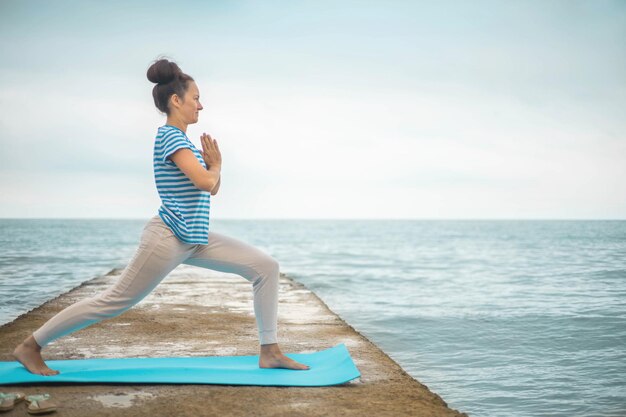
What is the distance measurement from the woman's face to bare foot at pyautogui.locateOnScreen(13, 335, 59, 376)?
1.62 metres

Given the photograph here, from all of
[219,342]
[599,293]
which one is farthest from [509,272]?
[219,342]

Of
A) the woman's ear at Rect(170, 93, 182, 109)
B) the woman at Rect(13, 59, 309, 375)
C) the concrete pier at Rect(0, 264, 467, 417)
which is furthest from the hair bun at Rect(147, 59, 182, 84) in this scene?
the concrete pier at Rect(0, 264, 467, 417)

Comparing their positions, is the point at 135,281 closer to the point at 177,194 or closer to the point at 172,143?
the point at 177,194

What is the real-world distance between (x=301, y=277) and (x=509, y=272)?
6820mm

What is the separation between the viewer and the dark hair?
3590mm

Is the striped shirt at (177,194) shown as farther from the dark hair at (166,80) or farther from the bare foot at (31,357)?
the bare foot at (31,357)

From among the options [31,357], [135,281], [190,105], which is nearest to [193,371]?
[135,281]

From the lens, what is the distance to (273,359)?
3867 mm

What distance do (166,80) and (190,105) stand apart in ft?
0.68

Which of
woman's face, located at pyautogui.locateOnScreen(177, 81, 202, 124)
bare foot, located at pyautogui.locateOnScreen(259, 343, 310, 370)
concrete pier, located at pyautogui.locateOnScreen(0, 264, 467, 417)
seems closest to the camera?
concrete pier, located at pyautogui.locateOnScreen(0, 264, 467, 417)

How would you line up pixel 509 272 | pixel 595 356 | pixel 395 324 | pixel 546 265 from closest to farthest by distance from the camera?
pixel 595 356 < pixel 395 324 < pixel 509 272 < pixel 546 265

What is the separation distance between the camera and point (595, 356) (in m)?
6.80

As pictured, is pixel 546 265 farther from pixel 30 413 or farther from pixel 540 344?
pixel 30 413

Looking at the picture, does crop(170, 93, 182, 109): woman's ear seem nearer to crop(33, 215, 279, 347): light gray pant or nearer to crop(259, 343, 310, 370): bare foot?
crop(33, 215, 279, 347): light gray pant
